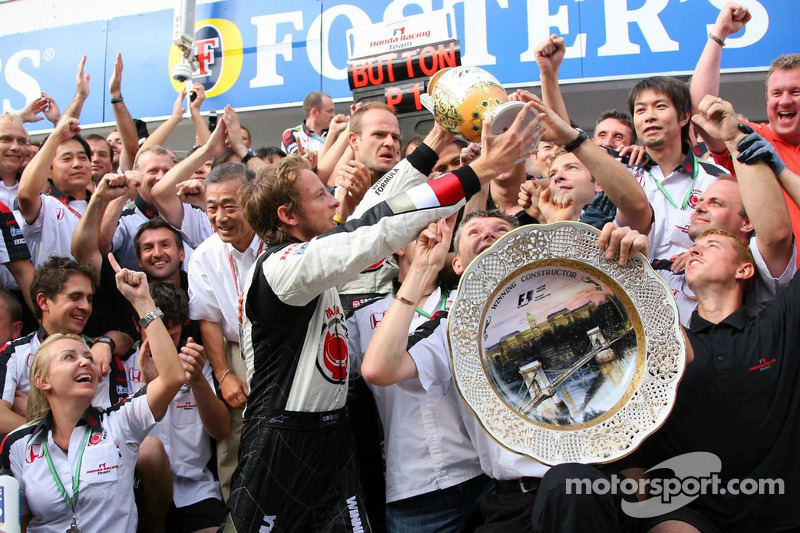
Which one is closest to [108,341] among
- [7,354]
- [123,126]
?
[7,354]

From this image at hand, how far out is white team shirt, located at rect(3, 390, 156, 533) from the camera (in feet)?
11.5

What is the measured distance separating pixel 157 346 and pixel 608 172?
2175mm

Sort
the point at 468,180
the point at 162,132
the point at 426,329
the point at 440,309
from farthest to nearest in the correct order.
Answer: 1. the point at 162,132
2. the point at 440,309
3. the point at 426,329
4. the point at 468,180

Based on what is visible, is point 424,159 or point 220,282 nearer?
point 424,159

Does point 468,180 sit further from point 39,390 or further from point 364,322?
point 39,390

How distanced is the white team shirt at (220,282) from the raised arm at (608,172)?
1730 mm

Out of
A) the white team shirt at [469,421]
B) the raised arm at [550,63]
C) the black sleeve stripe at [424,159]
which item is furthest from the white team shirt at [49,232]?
the raised arm at [550,63]

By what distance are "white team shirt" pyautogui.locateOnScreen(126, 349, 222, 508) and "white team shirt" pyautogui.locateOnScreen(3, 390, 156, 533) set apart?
32 centimetres

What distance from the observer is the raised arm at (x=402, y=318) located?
9.28 ft

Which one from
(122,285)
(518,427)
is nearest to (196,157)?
(122,285)

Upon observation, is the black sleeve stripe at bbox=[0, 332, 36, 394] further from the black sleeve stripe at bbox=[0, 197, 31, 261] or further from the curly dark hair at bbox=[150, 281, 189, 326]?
the curly dark hair at bbox=[150, 281, 189, 326]

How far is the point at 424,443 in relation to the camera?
316cm

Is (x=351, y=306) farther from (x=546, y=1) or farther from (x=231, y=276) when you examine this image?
(x=546, y=1)

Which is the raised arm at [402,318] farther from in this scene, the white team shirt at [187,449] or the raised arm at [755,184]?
the white team shirt at [187,449]
